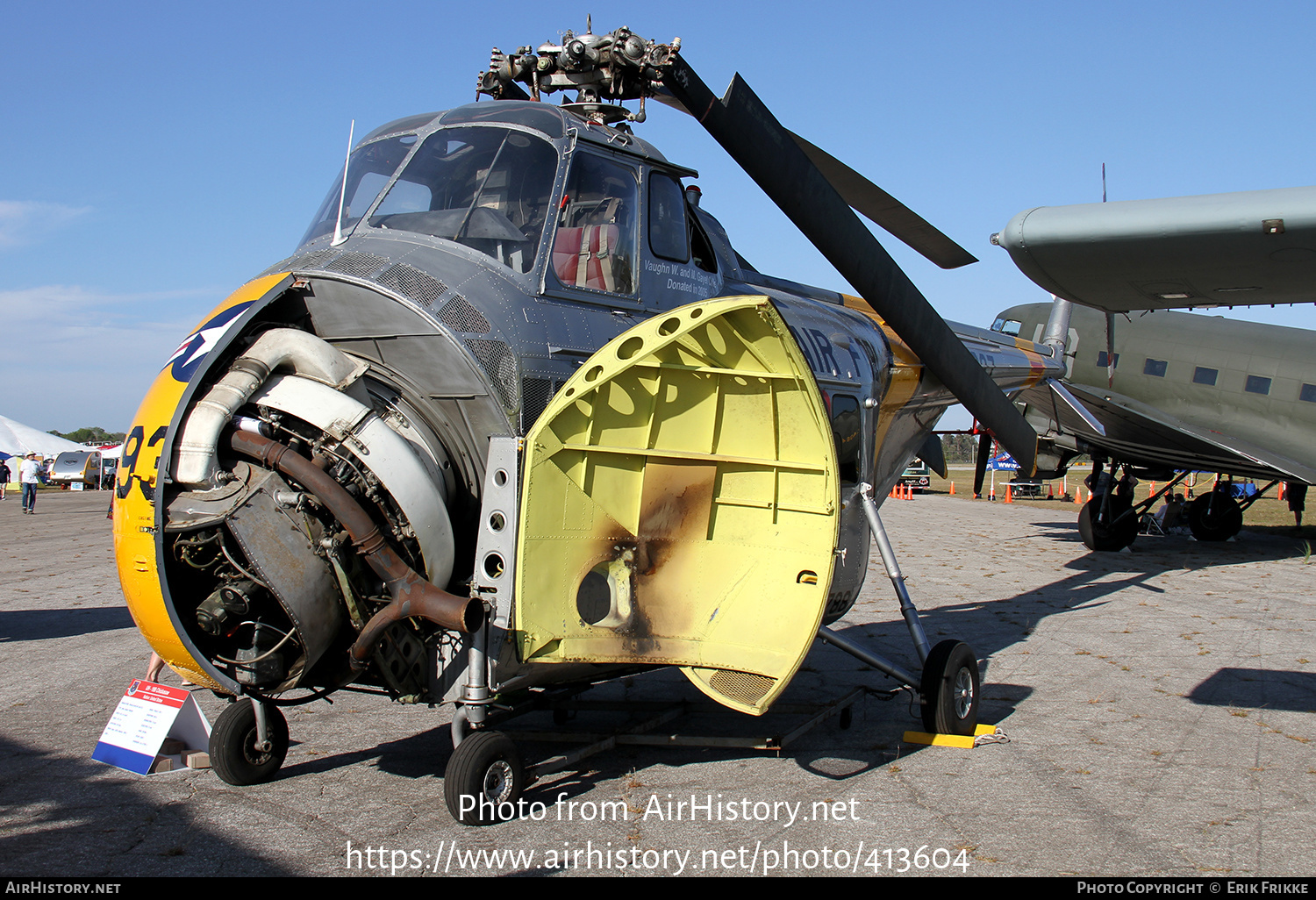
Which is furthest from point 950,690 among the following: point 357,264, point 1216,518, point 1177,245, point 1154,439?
point 1216,518

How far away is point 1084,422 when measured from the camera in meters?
18.2

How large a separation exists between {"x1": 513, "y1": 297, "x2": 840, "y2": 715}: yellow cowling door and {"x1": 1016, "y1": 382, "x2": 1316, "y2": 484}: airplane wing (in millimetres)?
13612

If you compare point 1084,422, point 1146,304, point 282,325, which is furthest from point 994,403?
point 1084,422

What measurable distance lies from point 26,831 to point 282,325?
2.75 meters

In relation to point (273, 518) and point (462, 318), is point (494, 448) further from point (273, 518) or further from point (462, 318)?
point (273, 518)

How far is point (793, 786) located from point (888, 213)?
19.4ft

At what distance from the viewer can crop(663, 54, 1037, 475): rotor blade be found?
5516 mm

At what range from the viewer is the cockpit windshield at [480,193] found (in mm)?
5230

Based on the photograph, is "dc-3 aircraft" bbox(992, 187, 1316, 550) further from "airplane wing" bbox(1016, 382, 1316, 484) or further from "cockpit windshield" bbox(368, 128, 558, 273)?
"cockpit windshield" bbox(368, 128, 558, 273)

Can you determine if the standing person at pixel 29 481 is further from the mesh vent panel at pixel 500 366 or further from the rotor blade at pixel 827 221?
the mesh vent panel at pixel 500 366

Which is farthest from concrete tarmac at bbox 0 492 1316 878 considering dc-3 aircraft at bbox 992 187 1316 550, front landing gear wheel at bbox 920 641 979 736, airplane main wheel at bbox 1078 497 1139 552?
airplane main wheel at bbox 1078 497 1139 552

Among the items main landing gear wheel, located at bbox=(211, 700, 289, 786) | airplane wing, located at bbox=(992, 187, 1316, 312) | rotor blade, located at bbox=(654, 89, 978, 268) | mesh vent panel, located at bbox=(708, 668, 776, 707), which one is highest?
rotor blade, located at bbox=(654, 89, 978, 268)

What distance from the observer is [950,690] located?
6.40m
